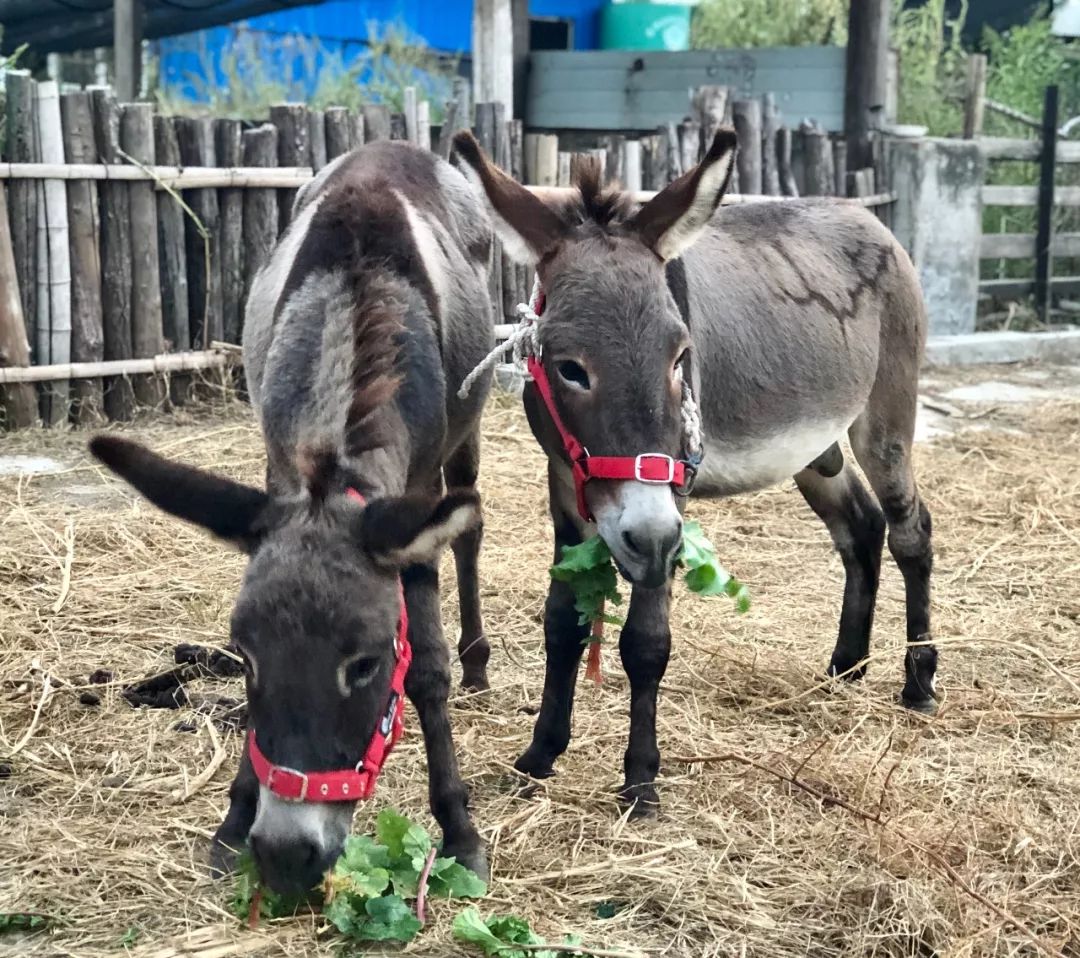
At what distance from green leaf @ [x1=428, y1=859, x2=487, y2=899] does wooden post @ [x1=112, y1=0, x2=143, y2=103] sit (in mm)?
9917

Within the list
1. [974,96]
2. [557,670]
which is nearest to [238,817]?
[557,670]

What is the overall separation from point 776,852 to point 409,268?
1.85 meters

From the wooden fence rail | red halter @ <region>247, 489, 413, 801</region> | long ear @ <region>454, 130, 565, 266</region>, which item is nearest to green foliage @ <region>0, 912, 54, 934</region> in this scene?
red halter @ <region>247, 489, 413, 801</region>

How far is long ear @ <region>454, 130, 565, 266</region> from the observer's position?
3564mm

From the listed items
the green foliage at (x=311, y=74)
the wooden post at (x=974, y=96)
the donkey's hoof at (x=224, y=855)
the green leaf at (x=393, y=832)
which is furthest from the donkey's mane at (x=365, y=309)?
the green foliage at (x=311, y=74)

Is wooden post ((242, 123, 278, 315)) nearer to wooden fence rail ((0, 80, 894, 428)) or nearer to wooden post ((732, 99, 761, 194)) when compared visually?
wooden fence rail ((0, 80, 894, 428))

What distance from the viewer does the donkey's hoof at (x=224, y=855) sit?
3.30 metres

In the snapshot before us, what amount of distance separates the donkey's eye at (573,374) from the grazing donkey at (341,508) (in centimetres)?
32

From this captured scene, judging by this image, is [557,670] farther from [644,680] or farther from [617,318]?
[617,318]

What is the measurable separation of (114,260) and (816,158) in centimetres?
578

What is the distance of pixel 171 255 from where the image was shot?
792 centimetres

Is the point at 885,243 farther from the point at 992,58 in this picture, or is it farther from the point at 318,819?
the point at 992,58

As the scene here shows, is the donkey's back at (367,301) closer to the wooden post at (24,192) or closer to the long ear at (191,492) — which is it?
the long ear at (191,492)

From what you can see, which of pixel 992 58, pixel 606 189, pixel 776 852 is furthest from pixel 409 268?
pixel 992 58
